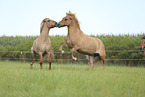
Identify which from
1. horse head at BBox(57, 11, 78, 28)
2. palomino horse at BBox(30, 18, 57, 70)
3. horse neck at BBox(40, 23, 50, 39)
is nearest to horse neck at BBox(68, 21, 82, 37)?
horse head at BBox(57, 11, 78, 28)

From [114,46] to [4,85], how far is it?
1021 centimetres

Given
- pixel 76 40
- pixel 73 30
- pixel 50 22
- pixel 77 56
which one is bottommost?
pixel 77 56

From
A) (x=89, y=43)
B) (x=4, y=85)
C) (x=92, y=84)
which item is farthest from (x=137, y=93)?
(x=89, y=43)

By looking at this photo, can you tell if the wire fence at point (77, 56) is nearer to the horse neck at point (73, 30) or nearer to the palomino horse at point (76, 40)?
the palomino horse at point (76, 40)

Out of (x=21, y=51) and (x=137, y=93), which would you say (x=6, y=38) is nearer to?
(x=21, y=51)

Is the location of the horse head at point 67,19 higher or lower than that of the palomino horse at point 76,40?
higher

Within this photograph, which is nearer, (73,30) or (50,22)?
(73,30)

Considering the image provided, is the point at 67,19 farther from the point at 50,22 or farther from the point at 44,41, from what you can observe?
the point at 44,41

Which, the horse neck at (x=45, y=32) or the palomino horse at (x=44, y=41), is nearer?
the palomino horse at (x=44, y=41)

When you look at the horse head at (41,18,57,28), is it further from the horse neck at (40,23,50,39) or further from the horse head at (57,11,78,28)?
the horse head at (57,11,78,28)

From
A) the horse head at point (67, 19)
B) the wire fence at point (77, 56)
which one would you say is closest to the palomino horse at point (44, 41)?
the horse head at point (67, 19)

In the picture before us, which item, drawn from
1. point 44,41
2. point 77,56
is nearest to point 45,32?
point 44,41

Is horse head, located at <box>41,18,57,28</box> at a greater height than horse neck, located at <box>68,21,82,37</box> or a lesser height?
greater

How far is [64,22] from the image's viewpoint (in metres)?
7.57
